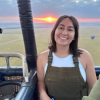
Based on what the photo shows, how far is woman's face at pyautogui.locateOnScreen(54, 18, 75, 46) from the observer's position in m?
1.23

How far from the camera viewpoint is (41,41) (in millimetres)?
1666

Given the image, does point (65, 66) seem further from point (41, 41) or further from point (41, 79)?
point (41, 41)

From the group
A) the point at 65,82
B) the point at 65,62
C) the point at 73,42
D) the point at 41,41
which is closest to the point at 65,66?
the point at 65,62

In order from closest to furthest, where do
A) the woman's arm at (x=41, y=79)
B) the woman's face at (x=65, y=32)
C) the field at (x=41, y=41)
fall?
the woman's face at (x=65, y=32) < the woman's arm at (x=41, y=79) < the field at (x=41, y=41)

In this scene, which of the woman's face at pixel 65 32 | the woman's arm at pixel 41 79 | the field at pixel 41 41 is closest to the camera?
the woman's face at pixel 65 32

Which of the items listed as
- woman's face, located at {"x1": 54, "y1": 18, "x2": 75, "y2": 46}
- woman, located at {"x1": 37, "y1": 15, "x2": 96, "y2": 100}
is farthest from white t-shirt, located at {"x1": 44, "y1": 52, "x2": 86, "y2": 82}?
woman's face, located at {"x1": 54, "y1": 18, "x2": 75, "y2": 46}

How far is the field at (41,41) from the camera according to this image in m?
1.54

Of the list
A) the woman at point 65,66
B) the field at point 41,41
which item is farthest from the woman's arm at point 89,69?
the field at point 41,41

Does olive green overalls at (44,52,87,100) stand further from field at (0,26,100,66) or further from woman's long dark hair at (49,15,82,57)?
field at (0,26,100,66)

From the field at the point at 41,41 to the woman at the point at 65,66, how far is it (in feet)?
0.71

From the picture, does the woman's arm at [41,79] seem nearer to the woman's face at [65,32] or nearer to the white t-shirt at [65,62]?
the white t-shirt at [65,62]

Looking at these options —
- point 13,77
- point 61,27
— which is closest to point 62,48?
point 61,27

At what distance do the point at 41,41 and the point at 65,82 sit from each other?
627 millimetres

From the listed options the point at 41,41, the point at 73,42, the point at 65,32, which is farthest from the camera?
the point at 41,41
